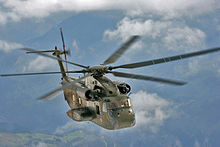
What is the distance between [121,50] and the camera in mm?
16516

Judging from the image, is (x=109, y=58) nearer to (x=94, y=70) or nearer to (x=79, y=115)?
(x=94, y=70)

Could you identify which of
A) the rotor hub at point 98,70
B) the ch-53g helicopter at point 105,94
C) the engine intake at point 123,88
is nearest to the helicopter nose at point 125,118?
the ch-53g helicopter at point 105,94

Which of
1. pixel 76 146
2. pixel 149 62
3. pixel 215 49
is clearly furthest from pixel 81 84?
pixel 76 146

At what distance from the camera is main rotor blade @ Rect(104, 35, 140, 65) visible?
16078 mm

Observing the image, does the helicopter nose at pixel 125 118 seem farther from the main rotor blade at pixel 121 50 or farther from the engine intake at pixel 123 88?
the main rotor blade at pixel 121 50

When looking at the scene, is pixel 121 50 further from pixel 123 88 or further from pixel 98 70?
pixel 123 88

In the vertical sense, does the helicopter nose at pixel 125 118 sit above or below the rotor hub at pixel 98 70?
below

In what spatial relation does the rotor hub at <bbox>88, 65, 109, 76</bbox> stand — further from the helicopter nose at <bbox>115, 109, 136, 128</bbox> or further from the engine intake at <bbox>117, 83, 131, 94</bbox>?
the helicopter nose at <bbox>115, 109, 136, 128</bbox>

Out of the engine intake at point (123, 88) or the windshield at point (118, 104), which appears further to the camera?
the engine intake at point (123, 88)

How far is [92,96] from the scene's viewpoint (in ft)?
54.2

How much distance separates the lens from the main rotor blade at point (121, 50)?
1608cm

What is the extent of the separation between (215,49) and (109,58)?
775 cm

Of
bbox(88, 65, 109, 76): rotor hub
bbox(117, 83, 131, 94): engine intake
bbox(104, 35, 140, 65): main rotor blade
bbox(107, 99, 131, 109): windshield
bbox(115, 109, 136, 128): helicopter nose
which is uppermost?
bbox(104, 35, 140, 65): main rotor blade

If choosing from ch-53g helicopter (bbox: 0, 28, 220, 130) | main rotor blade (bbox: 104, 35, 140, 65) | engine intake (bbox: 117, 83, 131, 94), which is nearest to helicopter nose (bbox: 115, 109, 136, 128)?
ch-53g helicopter (bbox: 0, 28, 220, 130)
